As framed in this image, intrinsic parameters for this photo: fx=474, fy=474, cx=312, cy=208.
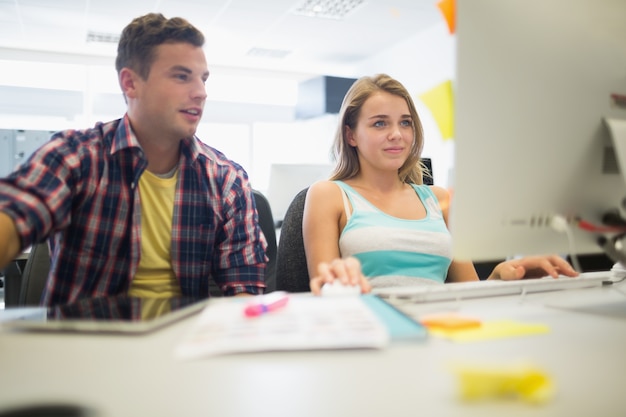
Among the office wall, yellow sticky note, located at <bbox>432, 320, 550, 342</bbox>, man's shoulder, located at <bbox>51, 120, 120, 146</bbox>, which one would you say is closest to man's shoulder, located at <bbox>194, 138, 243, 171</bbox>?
man's shoulder, located at <bbox>51, 120, 120, 146</bbox>

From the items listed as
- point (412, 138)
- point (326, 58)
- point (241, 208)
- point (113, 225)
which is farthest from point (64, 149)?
point (326, 58)

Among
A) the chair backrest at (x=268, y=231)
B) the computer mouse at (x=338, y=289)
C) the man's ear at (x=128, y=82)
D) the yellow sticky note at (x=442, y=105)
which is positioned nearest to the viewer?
the yellow sticky note at (x=442, y=105)

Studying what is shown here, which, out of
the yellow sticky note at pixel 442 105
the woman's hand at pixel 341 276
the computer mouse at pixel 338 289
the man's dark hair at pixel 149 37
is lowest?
the computer mouse at pixel 338 289

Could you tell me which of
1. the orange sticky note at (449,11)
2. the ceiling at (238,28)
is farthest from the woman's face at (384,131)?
the ceiling at (238,28)

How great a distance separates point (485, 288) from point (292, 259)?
56cm

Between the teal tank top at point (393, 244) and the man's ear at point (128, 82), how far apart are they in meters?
0.69

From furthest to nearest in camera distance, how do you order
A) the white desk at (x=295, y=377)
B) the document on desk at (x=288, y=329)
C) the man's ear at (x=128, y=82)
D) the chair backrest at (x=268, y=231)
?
the chair backrest at (x=268, y=231) → the man's ear at (x=128, y=82) → the document on desk at (x=288, y=329) → the white desk at (x=295, y=377)

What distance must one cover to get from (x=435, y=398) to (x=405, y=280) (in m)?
0.76

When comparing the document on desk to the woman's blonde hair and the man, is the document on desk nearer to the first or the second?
the man

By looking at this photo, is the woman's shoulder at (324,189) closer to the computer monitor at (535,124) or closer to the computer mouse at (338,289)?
the computer mouse at (338,289)

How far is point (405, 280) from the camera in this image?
1177mm

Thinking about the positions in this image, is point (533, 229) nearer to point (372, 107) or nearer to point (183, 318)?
point (183, 318)

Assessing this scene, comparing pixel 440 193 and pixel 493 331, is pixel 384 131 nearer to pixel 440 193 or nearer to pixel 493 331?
pixel 440 193

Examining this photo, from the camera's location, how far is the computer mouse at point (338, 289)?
78 centimetres
